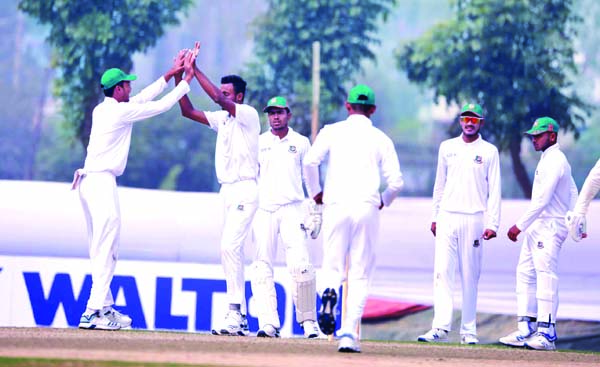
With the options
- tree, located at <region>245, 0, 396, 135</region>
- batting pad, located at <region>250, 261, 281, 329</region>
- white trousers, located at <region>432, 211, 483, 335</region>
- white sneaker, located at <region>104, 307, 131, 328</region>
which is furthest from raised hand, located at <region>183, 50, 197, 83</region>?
tree, located at <region>245, 0, 396, 135</region>

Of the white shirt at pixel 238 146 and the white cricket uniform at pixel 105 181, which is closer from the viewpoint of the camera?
the white cricket uniform at pixel 105 181

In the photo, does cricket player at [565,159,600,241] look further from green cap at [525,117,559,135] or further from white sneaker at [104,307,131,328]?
white sneaker at [104,307,131,328]

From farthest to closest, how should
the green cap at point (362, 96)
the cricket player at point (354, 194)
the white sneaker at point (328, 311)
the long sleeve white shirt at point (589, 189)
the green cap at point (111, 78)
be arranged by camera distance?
the green cap at point (111, 78) < the long sleeve white shirt at point (589, 189) < the green cap at point (362, 96) < the cricket player at point (354, 194) < the white sneaker at point (328, 311)

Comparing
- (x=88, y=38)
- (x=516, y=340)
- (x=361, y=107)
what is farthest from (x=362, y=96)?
(x=88, y=38)

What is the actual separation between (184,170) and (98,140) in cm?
1874

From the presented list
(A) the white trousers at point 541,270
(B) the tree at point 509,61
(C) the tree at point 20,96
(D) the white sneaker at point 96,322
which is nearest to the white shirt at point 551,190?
(A) the white trousers at point 541,270

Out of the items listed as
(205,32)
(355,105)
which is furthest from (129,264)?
(205,32)

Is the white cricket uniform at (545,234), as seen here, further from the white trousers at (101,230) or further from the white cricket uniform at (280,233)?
the white trousers at (101,230)

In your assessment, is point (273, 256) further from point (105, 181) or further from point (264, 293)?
point (105, 181)

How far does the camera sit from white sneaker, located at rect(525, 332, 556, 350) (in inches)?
534

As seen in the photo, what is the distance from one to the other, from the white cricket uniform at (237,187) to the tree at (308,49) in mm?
14511

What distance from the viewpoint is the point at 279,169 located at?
13.7 meters

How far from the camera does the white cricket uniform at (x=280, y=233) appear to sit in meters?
13.4

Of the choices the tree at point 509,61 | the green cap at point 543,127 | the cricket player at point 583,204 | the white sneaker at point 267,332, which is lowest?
the white sneaker at point 267,332
